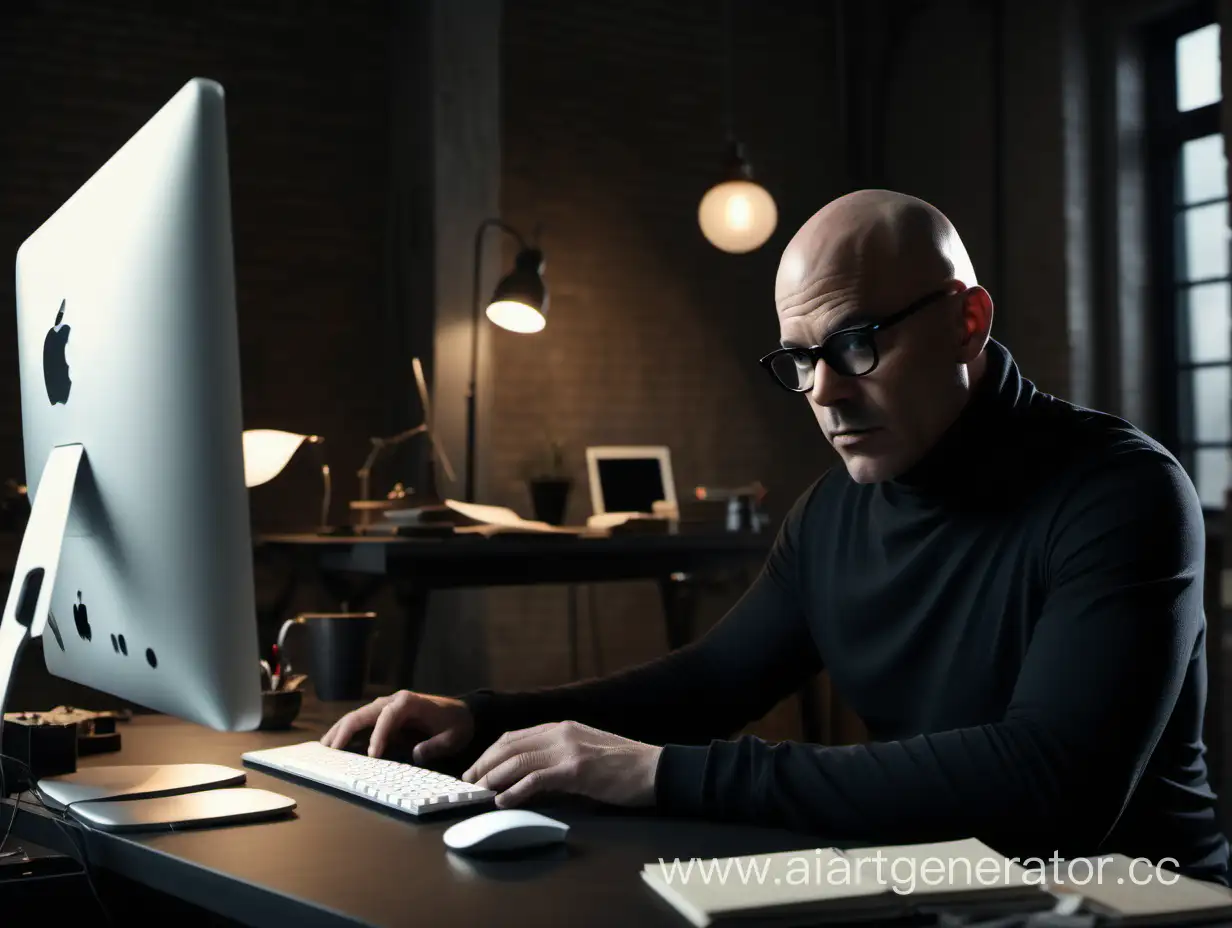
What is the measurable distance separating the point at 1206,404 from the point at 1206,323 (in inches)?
11.9

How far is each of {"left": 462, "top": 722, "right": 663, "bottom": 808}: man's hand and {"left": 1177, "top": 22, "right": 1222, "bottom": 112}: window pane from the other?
459 centimetres

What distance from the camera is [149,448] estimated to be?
38.4 inches

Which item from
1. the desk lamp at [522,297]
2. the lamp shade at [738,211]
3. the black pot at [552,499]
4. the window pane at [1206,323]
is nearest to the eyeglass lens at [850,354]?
the desk lamp at [522,297]

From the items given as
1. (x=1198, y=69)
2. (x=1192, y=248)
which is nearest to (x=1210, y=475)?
(x=1192, y=248)

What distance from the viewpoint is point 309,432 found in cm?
495

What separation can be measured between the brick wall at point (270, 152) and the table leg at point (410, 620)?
931 millimetres

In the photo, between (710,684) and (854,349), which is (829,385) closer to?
(854,349)

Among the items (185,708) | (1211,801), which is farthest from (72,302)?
(1211,801)

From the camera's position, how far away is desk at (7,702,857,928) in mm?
825

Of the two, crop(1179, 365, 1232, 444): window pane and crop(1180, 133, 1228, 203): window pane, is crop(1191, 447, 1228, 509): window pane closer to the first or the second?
crop(1179, 365, 1232, 444): window pane

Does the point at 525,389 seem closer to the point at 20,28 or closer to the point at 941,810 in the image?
the point at 20,28

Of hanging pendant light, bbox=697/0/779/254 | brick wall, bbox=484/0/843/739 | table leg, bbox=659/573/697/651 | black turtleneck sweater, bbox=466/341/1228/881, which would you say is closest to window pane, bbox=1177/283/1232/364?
brick wall, bbox=484/0/843/739

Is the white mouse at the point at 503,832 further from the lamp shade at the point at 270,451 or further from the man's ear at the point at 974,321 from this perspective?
the lamp shade at the point at 270,451

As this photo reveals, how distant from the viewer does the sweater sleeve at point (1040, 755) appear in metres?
1.09
